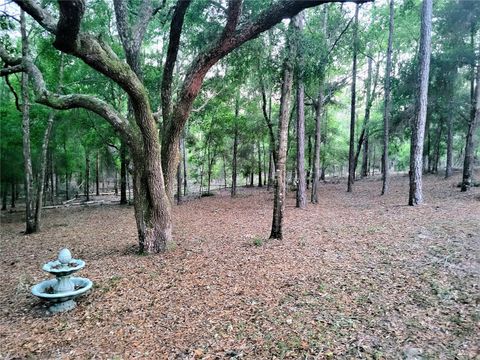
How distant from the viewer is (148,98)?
6016 mm

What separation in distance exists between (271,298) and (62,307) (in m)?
2.90

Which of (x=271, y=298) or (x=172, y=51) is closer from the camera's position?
(x=271, y=298)

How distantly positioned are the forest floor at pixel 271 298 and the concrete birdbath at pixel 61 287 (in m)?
0.19

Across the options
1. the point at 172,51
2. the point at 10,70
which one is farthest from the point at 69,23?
the point at 10,70

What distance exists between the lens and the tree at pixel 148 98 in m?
4.88

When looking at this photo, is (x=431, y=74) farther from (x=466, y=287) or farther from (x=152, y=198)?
(x=152, y=198)

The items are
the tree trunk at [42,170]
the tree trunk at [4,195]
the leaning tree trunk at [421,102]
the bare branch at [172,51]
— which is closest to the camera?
the bare branch at [172,51]

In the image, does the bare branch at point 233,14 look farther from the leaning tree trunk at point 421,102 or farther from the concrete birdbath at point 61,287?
the leaning tree trunk at point 421,102

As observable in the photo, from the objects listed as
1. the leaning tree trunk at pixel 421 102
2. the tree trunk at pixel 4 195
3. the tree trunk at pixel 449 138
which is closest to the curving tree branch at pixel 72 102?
the leaning tree trunk at pixel 421 102

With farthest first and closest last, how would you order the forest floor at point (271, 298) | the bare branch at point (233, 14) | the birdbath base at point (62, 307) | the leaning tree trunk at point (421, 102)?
the leaning tree trunk at point (421, 102) → the bare branch at point (233, 14) → the birdbath base at point (62, 307) → the forest floor at point (271, 298)

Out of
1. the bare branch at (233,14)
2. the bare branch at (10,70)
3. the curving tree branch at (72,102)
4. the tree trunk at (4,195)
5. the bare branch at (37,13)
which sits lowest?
the tree trunk at (4,195)

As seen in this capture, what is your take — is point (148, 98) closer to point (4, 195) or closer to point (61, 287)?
point (61, 287)

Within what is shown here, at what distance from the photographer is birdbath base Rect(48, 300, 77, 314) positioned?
401 centimetres

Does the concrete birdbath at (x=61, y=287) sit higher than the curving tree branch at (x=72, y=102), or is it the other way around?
the curving tree branch at (x=72, y=102)
